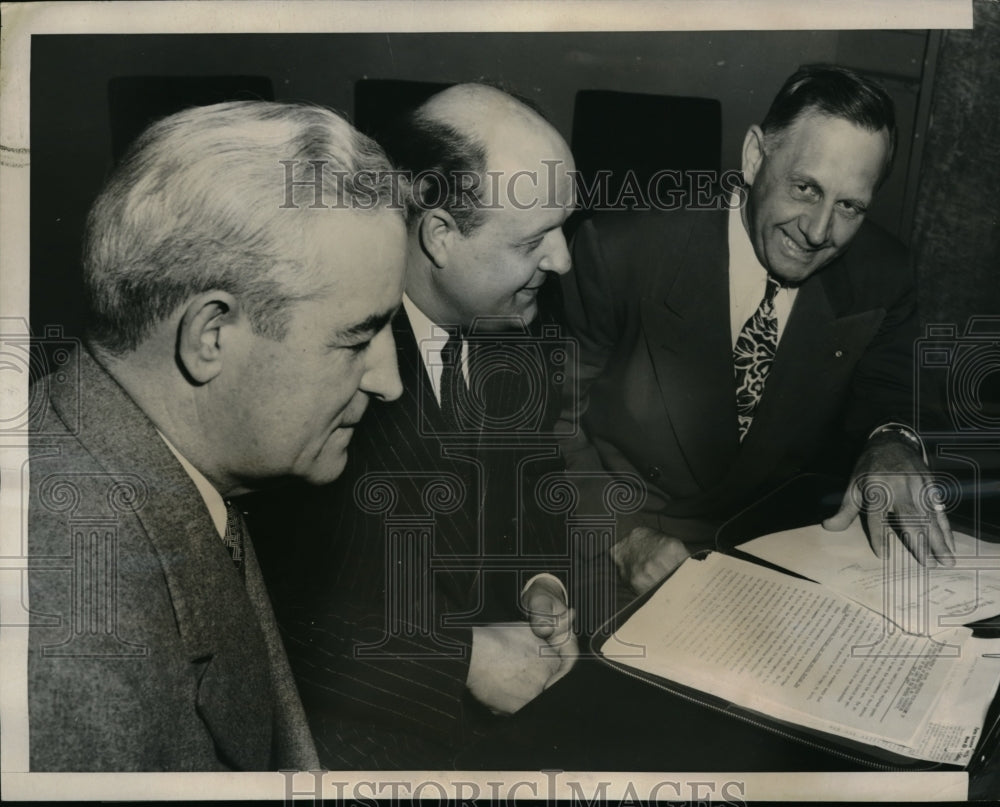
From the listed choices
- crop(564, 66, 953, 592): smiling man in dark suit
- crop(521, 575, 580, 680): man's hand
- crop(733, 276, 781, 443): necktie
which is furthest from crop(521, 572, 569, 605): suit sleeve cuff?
crop(733, 276, 781, 443): necktie

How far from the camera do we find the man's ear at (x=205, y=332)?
1359 millimetres

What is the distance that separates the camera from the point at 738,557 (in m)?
1.49

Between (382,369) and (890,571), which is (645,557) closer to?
(890,571)

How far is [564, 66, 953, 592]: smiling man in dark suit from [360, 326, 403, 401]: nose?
0.93ft

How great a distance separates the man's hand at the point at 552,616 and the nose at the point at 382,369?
0.37 metres

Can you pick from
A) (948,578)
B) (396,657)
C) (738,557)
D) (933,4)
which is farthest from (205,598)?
(933,4)

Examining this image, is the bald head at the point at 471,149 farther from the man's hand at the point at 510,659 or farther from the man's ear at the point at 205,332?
the man's hand at the point at 510,659

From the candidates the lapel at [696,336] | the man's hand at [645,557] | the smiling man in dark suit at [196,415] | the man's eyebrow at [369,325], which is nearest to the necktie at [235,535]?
the smiling man in dark suit at [196,415]

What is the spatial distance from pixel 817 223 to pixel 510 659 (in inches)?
31.8

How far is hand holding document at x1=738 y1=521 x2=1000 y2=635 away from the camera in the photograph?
149cm

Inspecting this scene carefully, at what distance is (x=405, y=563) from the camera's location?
1.47 m
